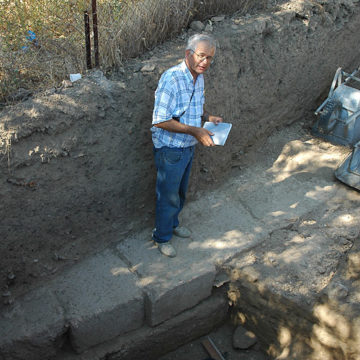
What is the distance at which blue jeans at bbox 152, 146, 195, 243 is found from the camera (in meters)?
3.36

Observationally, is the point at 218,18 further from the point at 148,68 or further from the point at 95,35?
the point at 95,35

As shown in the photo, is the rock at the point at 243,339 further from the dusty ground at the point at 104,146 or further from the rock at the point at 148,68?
the rock at the point at 148,68

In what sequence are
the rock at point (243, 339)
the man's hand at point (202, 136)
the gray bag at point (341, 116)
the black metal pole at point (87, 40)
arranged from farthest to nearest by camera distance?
1. the gray bag at point (341, 116)
2. the rock at point (243, 339)
3. the black metal pole at point (87, 40)
4. the man's hand at point (202, 136)

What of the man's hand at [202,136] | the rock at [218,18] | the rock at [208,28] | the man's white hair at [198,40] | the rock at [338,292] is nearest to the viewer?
the man's white hair at [198,40]

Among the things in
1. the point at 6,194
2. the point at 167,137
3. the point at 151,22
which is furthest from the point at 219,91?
the point at 6,194

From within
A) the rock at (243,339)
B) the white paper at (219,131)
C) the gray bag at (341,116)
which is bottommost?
the rock at (243,339)

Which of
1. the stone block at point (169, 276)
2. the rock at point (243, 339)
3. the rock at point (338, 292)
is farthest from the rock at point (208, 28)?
the rock at point (243, 339)

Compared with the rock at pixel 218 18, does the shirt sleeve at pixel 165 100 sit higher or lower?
lower

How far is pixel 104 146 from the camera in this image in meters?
3.60

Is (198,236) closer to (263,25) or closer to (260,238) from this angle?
(260,238)

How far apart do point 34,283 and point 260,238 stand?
193 centimetres

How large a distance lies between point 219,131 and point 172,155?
1.28 feet

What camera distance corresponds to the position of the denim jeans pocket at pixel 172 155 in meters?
3.33

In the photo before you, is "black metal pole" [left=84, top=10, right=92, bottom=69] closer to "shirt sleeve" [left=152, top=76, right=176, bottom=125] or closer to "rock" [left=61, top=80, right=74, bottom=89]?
"rock" [left=61, top=80, right=74, bottom=89]
